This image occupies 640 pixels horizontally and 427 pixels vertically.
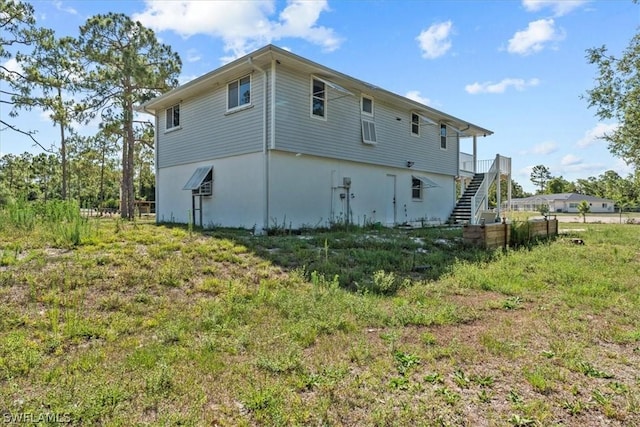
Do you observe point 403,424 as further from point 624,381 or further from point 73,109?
point 73,109

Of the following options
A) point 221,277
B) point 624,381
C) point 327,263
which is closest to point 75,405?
point 221,277

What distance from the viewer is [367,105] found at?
13172 mm

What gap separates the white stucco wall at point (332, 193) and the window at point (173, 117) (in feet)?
18.6

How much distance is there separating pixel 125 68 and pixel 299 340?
55.6 feet

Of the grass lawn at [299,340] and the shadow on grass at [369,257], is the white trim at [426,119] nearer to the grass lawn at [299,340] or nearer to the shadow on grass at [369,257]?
the shadow on grass at [369,257]

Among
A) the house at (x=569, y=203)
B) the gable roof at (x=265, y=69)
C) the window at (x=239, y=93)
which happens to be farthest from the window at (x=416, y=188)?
the house at (x=569, y=203)

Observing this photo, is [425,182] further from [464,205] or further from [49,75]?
[49,75]

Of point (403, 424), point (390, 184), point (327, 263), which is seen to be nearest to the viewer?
point (403, 424)

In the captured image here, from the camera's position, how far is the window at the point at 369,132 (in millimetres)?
12812

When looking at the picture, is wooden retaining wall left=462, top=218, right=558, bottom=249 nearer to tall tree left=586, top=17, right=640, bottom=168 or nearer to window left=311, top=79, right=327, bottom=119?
tall tree left=586, top=17, right=640, bottom=168

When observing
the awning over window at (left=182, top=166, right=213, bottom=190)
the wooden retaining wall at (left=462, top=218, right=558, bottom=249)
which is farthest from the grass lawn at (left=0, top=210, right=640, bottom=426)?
the awning over window at (left=182, top=166, right=213, bottom=190)

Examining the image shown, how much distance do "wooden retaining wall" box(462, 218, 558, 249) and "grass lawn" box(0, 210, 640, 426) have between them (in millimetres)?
2023

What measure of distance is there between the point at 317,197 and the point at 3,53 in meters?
14.1

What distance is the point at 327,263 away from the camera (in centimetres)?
589
